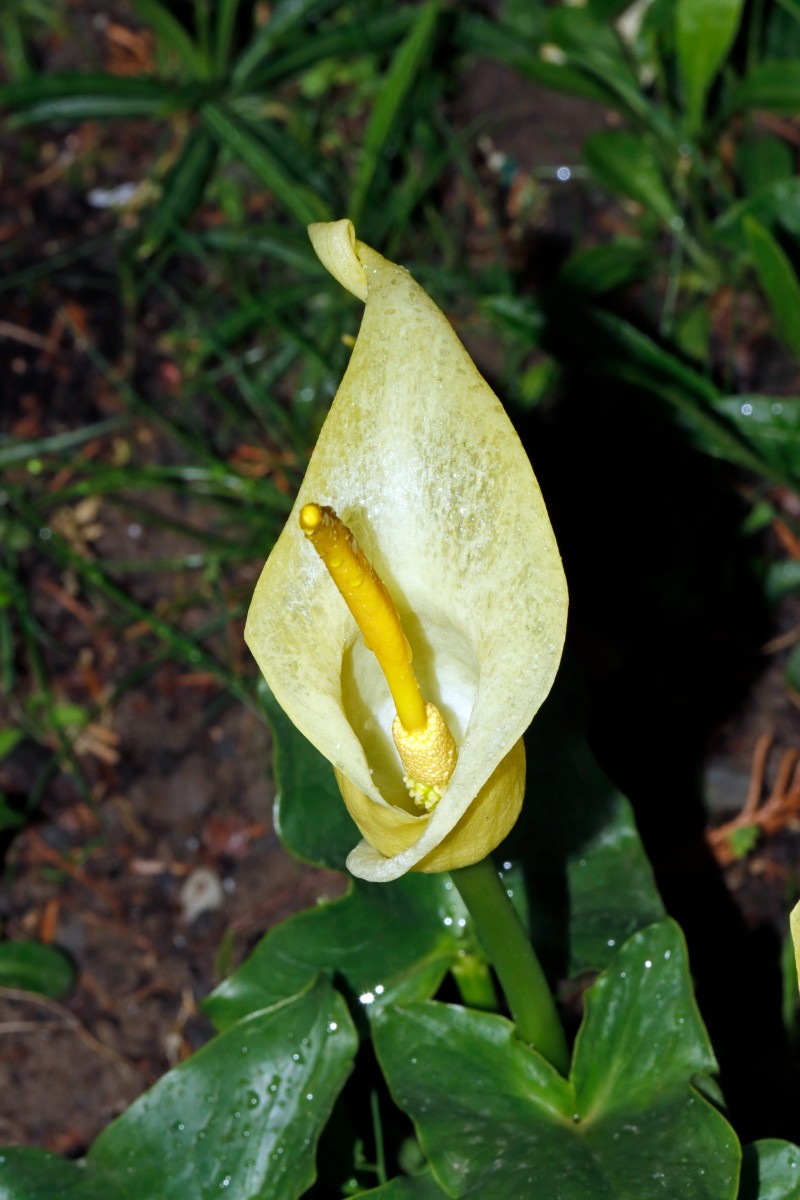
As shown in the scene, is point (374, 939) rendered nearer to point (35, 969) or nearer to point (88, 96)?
point (35, 969)

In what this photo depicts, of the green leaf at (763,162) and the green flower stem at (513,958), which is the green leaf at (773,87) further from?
the green flower stem at (513,958)

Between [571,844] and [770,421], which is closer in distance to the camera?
[571,844]

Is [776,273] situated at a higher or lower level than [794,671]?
higher

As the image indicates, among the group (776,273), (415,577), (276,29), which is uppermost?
(276,29)

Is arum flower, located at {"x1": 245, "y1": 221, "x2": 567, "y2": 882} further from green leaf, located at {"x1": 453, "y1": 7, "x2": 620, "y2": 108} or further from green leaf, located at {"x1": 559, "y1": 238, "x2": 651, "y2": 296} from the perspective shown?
green leaf, located at {"x1": 453, "y1": 7, "x2": 620, "y2": 108}

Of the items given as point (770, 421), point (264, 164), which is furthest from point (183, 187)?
point (770, 421)
